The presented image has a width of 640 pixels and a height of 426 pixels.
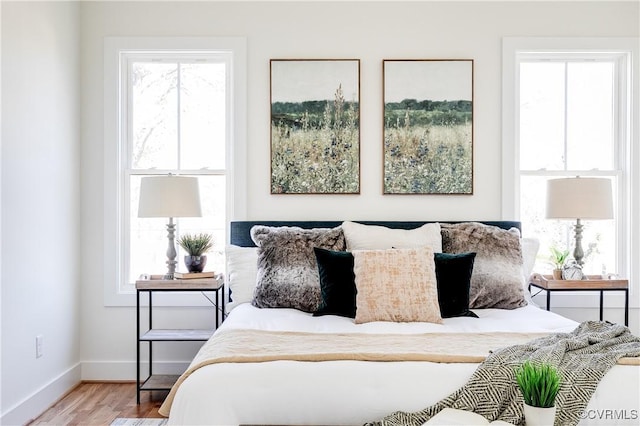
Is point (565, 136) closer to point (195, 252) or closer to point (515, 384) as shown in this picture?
point (515, 384)

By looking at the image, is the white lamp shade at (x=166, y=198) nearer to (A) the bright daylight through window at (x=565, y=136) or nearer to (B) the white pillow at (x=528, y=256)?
(B) the white pillow at (x=528, y=256)

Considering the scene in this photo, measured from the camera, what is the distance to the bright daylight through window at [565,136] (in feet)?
13.1

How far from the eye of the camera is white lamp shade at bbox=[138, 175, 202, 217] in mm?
3449

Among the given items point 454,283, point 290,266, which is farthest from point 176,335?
point 454,283

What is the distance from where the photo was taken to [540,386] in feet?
5.20

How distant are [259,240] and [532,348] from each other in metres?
1.80

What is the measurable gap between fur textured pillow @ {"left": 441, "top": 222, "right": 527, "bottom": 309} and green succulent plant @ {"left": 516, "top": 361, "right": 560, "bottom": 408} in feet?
5.14

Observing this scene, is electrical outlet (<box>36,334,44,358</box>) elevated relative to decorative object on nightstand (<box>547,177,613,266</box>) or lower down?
lower down

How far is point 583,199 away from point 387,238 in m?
1.30

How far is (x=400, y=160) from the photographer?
12.8 feet

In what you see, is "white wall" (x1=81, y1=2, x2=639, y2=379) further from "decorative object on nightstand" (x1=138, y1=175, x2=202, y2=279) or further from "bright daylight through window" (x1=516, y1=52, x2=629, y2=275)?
"decorative object on nightstand" (x1=138, y1=175, x2=202, y2=279)

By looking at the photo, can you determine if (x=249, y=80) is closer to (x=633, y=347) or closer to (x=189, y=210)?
(x=189, y=210)

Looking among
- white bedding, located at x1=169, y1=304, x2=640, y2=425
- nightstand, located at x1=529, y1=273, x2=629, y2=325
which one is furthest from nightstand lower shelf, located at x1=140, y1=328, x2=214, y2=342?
nightstand, located at x1=529, y1=273, x2=629, y2=325

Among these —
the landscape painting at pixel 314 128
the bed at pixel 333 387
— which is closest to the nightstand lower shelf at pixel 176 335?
the landscape painting at pixel 314 128
